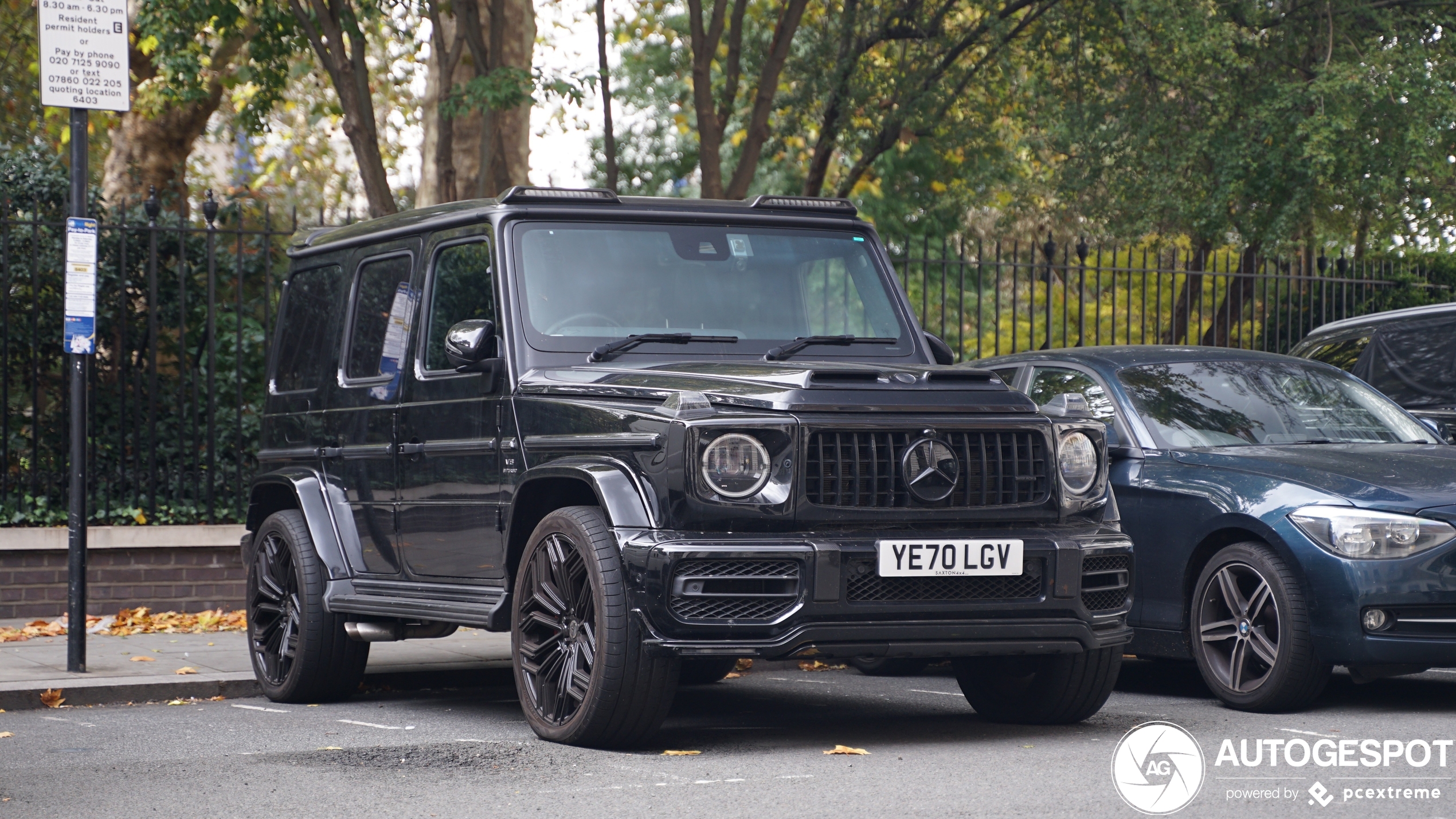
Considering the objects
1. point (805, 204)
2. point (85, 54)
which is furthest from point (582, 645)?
point (85, 54)

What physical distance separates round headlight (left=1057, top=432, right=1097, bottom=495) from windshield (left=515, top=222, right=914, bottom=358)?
1147 mm

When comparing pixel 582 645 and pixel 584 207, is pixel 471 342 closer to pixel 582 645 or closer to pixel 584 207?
pixel 584 207

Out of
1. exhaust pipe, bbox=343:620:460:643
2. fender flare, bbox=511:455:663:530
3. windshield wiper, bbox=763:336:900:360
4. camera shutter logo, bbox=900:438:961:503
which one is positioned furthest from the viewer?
exhaust pipe, bbox=343:620:460:643

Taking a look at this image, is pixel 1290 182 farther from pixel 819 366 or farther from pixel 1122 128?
pixel 819 366

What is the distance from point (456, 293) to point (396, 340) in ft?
1.76

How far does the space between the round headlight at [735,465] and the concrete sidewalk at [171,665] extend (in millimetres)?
3055

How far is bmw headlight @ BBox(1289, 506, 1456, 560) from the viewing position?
6.91 meters

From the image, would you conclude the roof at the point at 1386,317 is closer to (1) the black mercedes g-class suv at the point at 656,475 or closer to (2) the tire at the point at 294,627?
(1) the black mercedes g-class suv at the point at 656,475

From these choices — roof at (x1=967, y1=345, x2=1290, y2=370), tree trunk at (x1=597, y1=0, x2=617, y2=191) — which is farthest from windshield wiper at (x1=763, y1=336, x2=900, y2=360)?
tree trunk at (x1=597, y1=0, x2=617, y2=191)

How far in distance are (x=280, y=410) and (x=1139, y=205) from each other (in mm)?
10447

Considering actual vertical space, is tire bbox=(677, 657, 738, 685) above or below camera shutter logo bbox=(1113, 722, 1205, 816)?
below

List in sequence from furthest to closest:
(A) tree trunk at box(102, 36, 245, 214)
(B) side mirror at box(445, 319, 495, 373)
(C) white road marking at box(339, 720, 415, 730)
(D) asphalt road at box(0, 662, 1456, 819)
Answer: (A) tree trunk at box(102, 36, 245, 214)
(C) white road marking at box(339, 720, 415, 730)
(B) side mirror at box(445, 319, 495, 373)
(D) asphalt road at box(0, 662, 1456, 819)

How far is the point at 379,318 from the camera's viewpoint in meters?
7.89

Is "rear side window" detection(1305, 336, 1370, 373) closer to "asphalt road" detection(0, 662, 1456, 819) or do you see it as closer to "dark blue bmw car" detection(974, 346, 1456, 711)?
"dark blue bmw car" detection(974, 346, 1456, 711)
